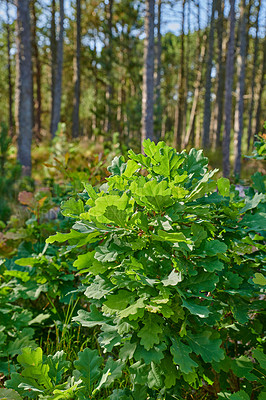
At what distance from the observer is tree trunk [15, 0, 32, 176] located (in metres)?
7.46

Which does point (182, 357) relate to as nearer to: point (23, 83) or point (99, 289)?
point (99, 289)

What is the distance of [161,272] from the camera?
4.18 ft

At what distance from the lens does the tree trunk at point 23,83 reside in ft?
24.5

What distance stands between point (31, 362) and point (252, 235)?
113 cm

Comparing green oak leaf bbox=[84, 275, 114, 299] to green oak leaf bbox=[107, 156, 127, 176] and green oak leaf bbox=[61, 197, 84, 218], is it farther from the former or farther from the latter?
green oak leaf bbox=[107, 156, 127, 176]

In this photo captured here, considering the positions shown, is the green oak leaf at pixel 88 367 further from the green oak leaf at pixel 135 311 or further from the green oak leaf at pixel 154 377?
the green oak leaf at pixel 135 311

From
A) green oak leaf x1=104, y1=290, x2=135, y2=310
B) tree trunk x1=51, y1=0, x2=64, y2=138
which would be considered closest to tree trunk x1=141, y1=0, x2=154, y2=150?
tree trunk x1=51, y1=0, x2=64, y2=138

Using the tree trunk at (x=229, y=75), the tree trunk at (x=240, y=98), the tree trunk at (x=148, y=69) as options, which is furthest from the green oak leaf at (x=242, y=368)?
the tree trunk at (x=240, y=98)

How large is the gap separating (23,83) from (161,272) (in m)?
7.55

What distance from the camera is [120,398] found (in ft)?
4.32

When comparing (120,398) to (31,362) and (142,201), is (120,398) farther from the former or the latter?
(142,201)

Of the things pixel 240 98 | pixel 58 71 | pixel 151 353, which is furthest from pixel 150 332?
pixel 58 71

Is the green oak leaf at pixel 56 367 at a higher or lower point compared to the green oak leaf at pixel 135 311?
lower

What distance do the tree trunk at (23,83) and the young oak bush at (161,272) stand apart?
22.5 feet
